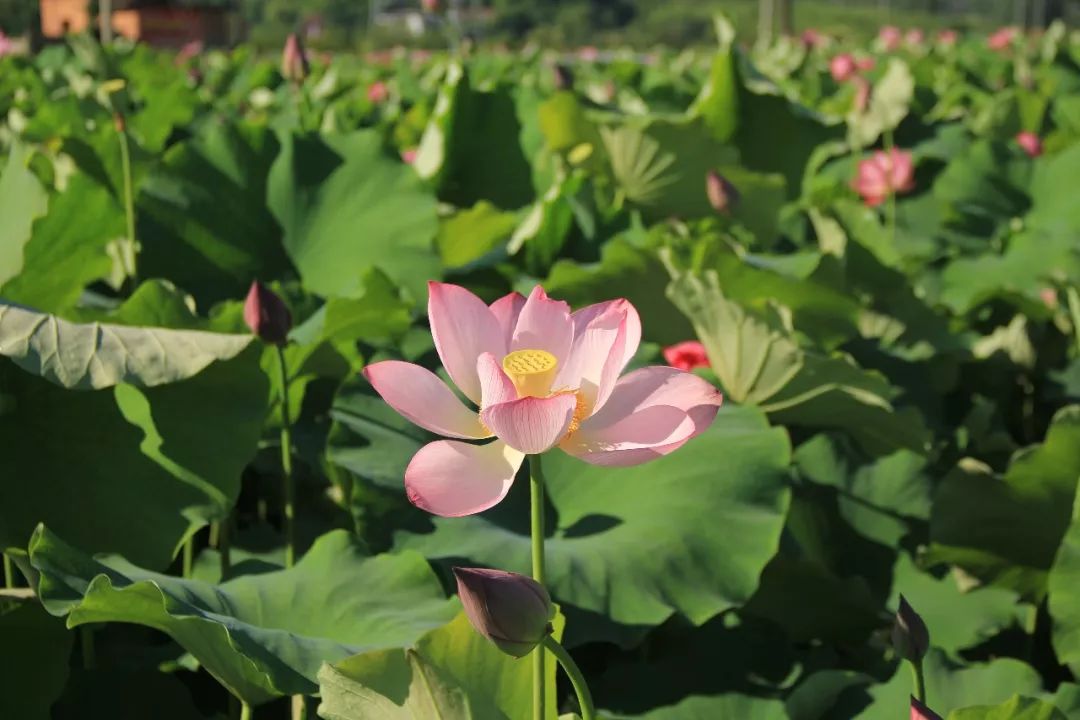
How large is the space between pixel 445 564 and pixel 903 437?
0.55 m

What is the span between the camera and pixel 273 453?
1471 mm

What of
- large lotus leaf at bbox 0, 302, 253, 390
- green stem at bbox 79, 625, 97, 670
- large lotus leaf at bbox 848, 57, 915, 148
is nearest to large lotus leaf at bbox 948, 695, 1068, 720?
large lotus leaf at bbox 0, 302, 253, 390

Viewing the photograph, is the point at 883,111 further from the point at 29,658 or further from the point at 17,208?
the point at 29,658

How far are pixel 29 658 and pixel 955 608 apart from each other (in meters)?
0.84

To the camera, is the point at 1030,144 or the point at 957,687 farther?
the point at 1030,144

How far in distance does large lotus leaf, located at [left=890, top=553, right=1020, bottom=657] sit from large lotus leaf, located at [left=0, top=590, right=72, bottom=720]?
29.1 inches

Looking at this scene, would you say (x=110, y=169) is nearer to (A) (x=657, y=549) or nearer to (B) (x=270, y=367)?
(B) (x=270, y=367)

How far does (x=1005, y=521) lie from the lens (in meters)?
1.31

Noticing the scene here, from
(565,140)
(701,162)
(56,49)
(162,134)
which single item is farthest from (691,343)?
(56,49)

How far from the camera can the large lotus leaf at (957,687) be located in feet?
3.49

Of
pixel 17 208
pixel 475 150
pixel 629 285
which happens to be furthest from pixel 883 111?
pixel 17 208

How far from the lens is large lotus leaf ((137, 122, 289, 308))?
5.55ft

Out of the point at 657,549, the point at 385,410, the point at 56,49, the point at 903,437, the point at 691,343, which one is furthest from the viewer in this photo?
the point at 56,49

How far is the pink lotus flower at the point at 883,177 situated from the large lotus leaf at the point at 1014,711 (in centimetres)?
174
